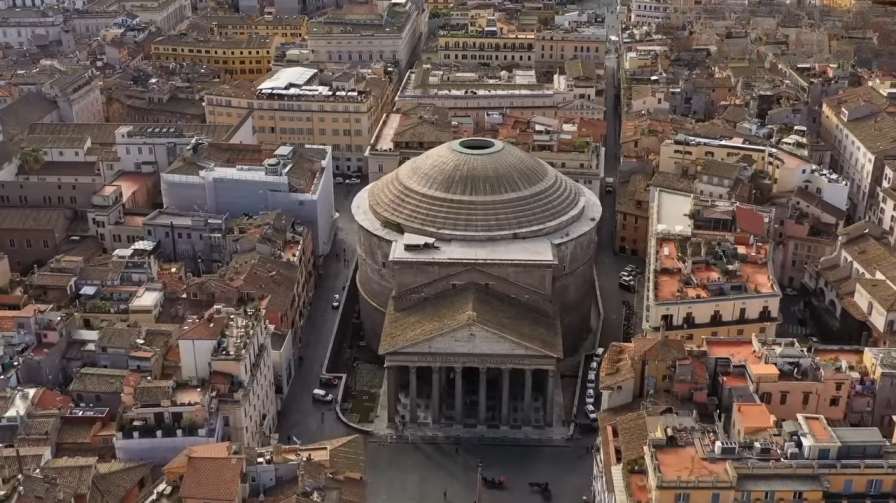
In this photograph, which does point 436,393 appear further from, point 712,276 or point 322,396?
point 712,276

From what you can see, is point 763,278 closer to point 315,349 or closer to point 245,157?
point 315,349

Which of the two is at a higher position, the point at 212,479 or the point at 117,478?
the point at 212,479

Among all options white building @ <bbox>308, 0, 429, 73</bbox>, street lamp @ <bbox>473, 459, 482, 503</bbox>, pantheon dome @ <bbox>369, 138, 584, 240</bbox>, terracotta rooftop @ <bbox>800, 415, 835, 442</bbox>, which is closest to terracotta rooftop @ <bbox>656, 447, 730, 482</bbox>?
terracotta rooftop @ <bbox>800, 415, 835, 442</bbox>

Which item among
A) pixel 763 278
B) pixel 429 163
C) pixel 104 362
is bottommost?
pixel 104 362

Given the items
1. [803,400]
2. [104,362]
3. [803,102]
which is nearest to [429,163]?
[104,362]

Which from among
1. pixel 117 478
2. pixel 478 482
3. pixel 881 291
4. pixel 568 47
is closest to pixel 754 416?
pixel 478 482
